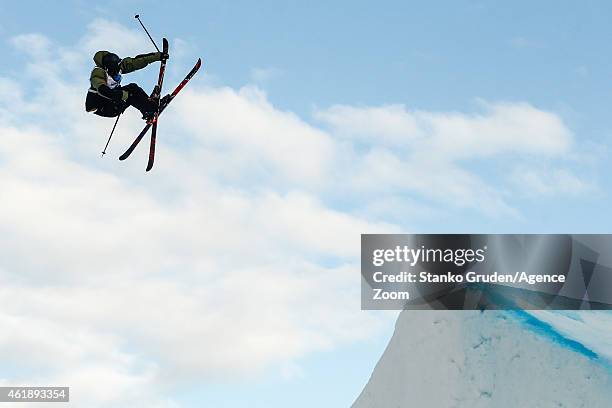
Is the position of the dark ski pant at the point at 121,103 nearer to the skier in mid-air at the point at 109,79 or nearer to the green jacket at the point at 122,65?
the skier in mid-air at the point at 109,79

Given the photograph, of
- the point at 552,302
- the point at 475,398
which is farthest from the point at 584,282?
the point at 475,398

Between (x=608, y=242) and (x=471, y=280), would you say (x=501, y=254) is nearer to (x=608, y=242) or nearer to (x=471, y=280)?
(x=471, y=280)

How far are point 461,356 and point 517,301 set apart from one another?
83.3 inches

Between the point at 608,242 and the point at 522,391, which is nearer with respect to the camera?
the point at 522,391

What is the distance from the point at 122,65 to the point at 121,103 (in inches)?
28.2

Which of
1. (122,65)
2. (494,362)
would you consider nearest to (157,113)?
(122,65)

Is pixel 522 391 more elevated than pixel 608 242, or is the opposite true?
pixel 608 242

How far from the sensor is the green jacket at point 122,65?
12.4m

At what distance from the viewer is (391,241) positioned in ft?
69.0

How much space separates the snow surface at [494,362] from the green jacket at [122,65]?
35.6ft

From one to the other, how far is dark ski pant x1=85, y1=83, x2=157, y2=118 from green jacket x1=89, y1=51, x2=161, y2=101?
0.20 meters

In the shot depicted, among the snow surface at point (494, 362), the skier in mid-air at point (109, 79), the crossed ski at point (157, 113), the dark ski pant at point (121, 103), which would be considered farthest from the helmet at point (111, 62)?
the snow surface at point (494, 362)

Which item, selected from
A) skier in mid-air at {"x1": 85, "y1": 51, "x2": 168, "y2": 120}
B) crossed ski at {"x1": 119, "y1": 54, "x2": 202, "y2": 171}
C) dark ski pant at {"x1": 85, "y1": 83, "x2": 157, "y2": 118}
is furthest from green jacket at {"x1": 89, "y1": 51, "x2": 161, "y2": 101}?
crossed ski at {"x1": 119, "y1": 54, "x2": 202, "y2": 171}

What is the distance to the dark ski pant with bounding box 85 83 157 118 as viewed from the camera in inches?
493
